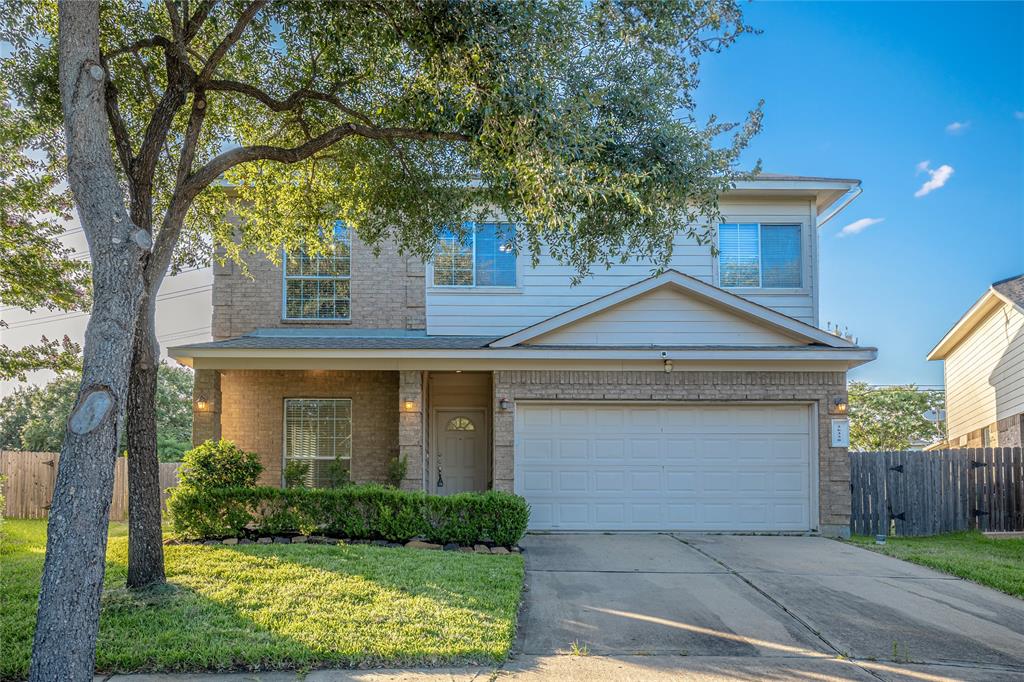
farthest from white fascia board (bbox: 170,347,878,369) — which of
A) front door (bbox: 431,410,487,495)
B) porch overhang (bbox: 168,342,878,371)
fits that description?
front door (bbox: 431,410,487,495)

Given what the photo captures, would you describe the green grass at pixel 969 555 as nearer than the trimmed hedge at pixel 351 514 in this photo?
Yes

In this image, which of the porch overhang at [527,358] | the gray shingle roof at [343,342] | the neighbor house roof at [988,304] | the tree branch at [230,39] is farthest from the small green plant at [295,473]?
the neighbor house roof at [988,304]

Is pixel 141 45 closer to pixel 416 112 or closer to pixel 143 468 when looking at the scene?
pixel 416 112

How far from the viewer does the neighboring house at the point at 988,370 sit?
16.8 metres

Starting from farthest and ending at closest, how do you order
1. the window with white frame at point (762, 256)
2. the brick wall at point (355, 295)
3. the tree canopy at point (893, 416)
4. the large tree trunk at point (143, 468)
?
the tree canopy at point (893, 416)
the window with white frame at point (762, 256)
the brick wall at point (355, 295)
the large tree trunk at point (143, 468)

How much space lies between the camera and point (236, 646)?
563 cm

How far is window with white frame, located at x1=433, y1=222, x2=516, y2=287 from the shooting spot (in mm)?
13961

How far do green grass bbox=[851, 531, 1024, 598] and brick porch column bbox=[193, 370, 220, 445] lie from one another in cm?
1101

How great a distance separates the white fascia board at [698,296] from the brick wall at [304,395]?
3.23 meters

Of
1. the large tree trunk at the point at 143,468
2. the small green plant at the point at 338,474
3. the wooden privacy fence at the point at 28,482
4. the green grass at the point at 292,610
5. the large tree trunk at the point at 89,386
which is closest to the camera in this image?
the large tree trunk at the point at 89,386

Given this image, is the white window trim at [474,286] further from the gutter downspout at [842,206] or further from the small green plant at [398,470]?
the gutter downspout at [842,206]

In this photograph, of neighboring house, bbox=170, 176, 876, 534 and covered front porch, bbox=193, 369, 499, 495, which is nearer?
neighboring house, bbox=170, 176, 876, 534

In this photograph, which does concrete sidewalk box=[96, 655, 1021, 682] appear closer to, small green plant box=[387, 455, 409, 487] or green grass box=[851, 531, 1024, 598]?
green grass box=[851, 531, 1024, 598]

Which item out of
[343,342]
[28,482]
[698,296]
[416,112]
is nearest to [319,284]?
[343,342]
